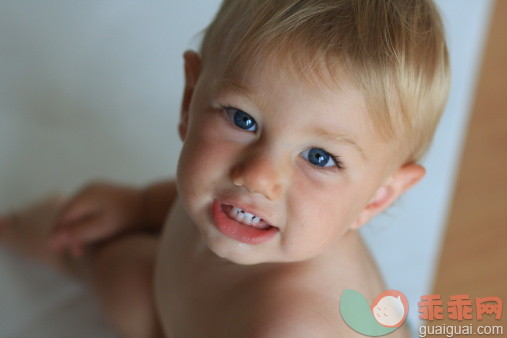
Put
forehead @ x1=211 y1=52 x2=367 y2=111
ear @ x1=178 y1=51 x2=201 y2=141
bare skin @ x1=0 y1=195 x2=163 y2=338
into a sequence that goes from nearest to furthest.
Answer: forehead @ x1=211 y1=52 x2=367 y2=111 → ear @ x1=178 y1=51 x2=201 y2=141 → bare skin @ x1=0 y1=195 x2=163 y2=338

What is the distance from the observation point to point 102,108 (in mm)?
949

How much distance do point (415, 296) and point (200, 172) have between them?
46cm

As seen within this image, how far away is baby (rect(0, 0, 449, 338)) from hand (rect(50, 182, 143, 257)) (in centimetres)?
19

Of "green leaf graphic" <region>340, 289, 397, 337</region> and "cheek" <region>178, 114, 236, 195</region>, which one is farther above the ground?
"cheek" <region>178, 114, 236, 195</region>

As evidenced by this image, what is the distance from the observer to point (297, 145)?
1.65 ft

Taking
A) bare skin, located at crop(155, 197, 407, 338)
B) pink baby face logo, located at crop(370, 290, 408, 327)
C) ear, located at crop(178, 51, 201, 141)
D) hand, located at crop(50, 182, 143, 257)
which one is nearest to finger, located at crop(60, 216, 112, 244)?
hand, located at crop(50, 182, 143, 257)

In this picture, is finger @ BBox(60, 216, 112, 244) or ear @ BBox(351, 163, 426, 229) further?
finger @ BBox(60, 216, 112, 244)

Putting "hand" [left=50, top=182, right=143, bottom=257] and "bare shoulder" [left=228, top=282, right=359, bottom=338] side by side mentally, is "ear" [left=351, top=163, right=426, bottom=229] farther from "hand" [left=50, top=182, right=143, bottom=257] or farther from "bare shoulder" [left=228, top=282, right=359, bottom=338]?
"hand" [left=50, top=182, right=143, bottom=257]

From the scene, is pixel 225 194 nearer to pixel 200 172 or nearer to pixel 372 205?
pixel 200 172

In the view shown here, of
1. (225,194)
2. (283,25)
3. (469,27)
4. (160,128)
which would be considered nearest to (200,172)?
(225,194)

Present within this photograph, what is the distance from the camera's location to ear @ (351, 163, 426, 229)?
582 millimetres

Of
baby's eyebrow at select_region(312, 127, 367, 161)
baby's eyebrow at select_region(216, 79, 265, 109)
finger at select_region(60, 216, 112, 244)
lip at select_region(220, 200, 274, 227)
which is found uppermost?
baby's eyebrow at select_region(216, 79, 265, 109)

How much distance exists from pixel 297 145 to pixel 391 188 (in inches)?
5.1

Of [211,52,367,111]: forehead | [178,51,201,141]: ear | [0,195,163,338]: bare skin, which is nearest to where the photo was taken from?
[211,52,367,111]: forehead
